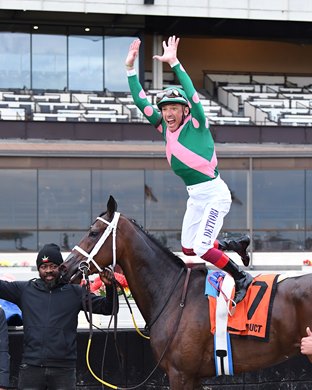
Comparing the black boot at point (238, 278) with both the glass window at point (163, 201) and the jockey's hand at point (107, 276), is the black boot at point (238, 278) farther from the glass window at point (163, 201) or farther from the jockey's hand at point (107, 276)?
the glass window at point (163, 201)

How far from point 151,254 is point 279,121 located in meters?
21.9

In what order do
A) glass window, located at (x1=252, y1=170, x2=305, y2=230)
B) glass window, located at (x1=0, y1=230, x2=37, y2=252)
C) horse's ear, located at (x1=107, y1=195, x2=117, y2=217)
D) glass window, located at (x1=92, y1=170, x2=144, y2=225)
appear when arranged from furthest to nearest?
glass window, located at (x1=252, y1=170, x2=305, y2=230)
glass window, located at (x1=92, y1=170, x2=144, y2=225)
glass window, located at (x1=0, y1=230, x2=37, y2=252)
horse's ear, located at (x1=107, y1=195, x2=117, y2=217)

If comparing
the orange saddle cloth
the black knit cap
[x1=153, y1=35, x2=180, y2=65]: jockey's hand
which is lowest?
the orange saddle cloth

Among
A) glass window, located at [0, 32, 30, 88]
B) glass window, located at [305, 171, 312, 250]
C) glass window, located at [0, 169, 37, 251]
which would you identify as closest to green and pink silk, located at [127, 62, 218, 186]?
glass window, located at [0, 169, 37, 251]


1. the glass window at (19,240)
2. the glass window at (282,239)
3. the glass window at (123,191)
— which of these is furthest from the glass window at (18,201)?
the glass window at (282,239)

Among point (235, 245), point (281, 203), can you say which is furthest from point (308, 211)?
point (235, 245)

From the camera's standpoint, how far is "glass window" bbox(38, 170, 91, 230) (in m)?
15.7

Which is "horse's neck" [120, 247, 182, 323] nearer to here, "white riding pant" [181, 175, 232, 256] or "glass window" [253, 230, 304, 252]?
"white riding pant" [181, 175, 232, 256]

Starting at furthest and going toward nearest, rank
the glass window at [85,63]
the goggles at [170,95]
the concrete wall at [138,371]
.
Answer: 1. the glass window at [85,63]
2. the concrete wall at [138,371]
3. the goggles at [170,95]

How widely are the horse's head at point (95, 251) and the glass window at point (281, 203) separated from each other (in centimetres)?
945

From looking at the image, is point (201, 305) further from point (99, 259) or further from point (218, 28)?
point (218, 28)

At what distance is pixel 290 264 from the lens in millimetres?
13859

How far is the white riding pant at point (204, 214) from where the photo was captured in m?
5.58

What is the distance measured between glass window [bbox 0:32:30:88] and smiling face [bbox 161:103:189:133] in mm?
27005
